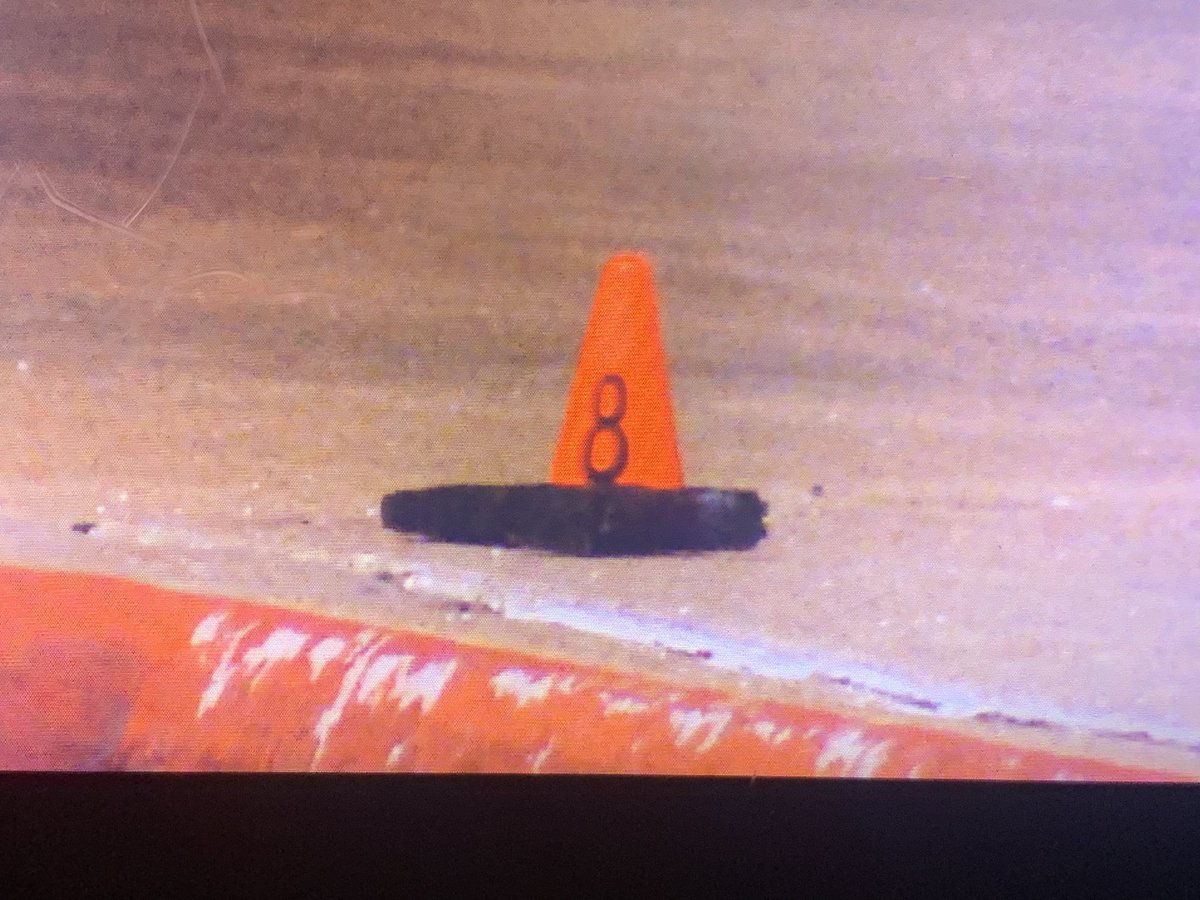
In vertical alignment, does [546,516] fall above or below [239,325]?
below

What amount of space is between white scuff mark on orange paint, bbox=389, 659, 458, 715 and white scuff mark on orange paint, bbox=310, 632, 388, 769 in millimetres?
20

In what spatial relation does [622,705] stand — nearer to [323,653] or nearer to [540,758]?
[540,758]

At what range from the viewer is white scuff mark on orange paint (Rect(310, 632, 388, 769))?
48cm

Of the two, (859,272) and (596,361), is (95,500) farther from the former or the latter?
(859,272)

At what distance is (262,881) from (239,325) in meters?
0.32

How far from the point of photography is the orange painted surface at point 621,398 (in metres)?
0.48

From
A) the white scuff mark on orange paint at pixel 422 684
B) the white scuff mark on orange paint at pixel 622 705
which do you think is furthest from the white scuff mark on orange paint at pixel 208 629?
the white scuff mark on orange paint at pixel 622 705

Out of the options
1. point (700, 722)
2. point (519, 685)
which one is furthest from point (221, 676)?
point (700, 722)

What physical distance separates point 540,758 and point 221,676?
19 cm

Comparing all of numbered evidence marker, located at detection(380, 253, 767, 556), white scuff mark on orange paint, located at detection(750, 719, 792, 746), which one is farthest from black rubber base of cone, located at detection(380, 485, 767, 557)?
white scuff mark on orange paint, located at detection(750, 719, 792, 746)

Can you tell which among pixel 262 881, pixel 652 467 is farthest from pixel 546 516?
pixel 262 881

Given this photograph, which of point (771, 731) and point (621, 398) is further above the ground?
point (621, 398)

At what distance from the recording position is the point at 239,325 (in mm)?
477

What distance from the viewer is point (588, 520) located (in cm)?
48
